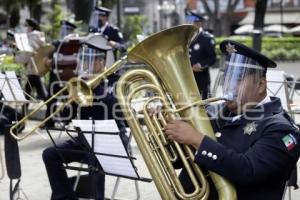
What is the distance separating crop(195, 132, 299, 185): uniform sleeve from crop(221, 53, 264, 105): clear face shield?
0.68ft

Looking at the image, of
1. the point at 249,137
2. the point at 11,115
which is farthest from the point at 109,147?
the point at 11,115

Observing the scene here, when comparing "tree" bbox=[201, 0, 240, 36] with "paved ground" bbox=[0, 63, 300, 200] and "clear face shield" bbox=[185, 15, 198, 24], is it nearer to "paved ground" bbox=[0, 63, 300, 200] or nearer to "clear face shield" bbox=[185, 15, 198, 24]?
"clear face shield" bbox=[185, 15, 198, 24]

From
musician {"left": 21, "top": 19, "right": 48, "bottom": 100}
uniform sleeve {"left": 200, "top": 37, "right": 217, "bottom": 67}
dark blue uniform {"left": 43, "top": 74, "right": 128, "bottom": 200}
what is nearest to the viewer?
dark blue uniform {"left": 43, "top": 74, "right": 128, "bottom": 200}

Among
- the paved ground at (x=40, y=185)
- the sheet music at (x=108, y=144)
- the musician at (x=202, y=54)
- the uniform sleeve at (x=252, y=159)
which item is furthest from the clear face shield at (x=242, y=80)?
the musician at (x=202, y=54)

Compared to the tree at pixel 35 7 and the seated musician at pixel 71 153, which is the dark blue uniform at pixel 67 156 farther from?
the tree at pixel 35 7

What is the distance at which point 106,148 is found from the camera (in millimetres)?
3766

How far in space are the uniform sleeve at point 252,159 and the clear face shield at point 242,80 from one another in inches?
8.1

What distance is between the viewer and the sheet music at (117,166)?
3.75 m

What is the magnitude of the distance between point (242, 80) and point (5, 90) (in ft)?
13.5

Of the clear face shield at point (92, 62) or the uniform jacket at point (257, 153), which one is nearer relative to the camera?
the uniform jacket at point (257, 153)

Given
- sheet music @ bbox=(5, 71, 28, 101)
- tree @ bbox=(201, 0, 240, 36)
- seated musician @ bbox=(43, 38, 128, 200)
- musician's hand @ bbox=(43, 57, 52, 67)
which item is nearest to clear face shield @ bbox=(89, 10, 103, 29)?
musician's hand @ bbox=(43, 57, 52, 67)

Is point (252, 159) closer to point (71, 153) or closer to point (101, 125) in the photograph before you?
point (101, 125)

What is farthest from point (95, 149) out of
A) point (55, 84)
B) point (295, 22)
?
point (295, 22)

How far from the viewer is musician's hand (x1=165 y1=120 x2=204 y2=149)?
273 cm
